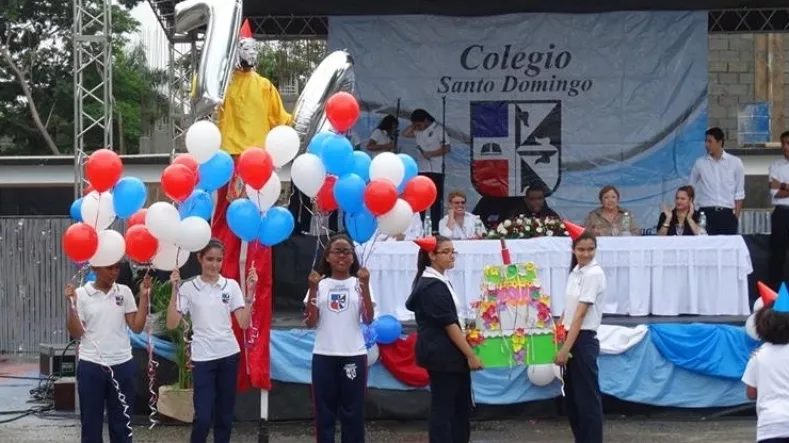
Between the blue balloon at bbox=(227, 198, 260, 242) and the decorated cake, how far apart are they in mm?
1533

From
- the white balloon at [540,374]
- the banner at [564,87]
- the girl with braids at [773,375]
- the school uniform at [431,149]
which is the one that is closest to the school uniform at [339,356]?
the white balloon at [540,374]

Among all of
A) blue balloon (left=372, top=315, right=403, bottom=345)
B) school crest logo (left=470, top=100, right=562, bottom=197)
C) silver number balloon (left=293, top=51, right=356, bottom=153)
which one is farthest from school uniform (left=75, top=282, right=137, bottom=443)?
school crest logo (left=470, top=100, right=562, bottom=197)

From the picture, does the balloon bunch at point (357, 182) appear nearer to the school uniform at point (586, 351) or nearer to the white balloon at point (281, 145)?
the white balloon at point (281, 145)

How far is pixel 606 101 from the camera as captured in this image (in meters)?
14.0

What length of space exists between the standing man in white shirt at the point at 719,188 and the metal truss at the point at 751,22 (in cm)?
288

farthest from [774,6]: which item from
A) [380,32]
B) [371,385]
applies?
[371,385]

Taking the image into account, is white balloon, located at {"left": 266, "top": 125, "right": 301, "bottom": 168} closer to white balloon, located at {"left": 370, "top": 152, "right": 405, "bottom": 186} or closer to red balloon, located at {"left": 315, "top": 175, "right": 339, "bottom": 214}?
red balloon, located at {"left": 315, "top": 175, "right": 339, "bottom": 214}

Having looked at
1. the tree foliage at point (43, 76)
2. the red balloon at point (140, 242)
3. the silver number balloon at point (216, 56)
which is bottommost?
the red balloon at point (140, 242)

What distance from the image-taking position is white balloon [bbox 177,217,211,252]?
7.15m

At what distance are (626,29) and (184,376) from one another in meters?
7.06

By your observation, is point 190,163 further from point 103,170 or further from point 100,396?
point 100,396

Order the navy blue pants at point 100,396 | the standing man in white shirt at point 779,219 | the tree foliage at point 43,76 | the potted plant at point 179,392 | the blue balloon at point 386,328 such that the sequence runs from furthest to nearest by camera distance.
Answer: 1. the tree foliage at point 43,76
2. the standing man in white shirt at point 779,219
3. the potted plant at point 179,392
4. the blue balloon at point 386,328
5. the navy blue pants at point 100,396

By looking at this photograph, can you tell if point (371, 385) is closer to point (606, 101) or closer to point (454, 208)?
point (454, 208)

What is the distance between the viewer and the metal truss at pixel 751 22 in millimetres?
14680
